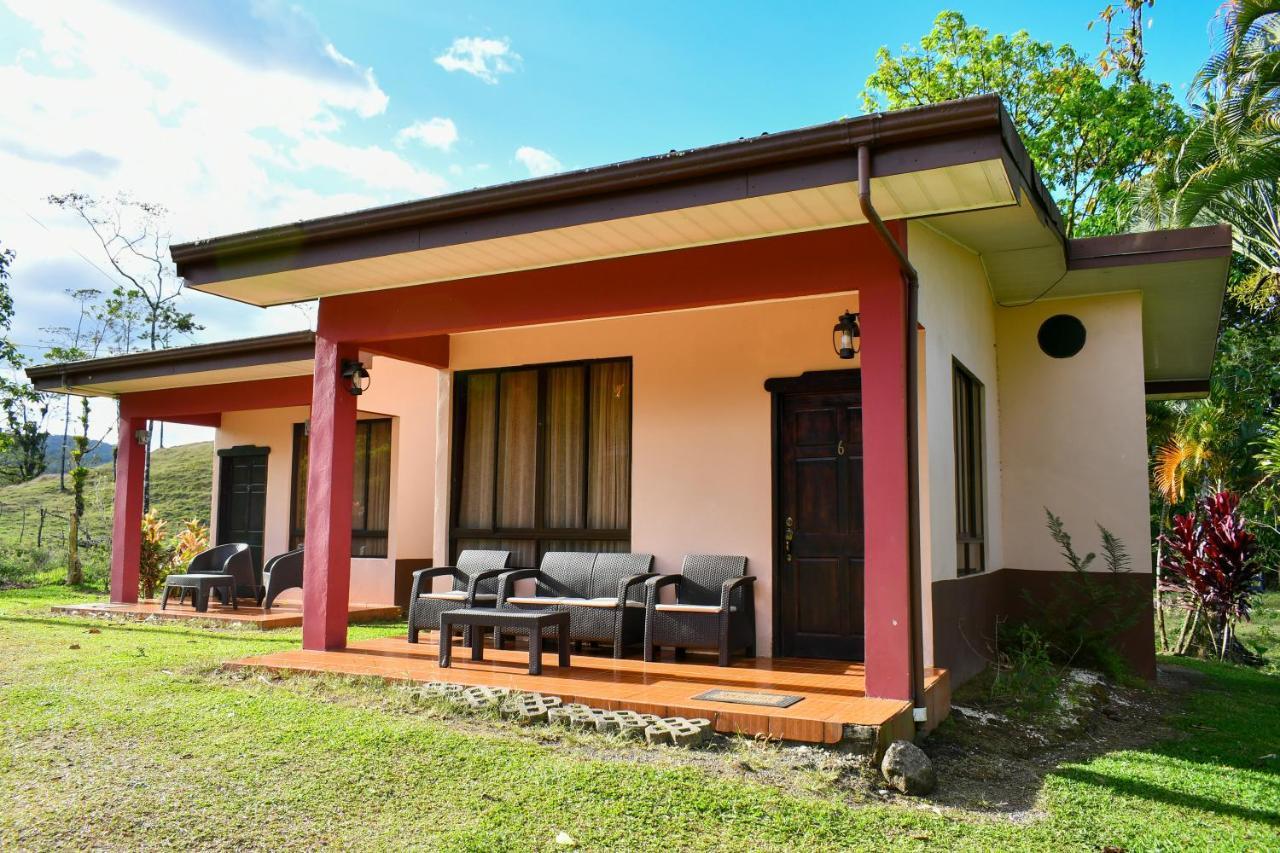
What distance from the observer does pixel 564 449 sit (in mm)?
8188

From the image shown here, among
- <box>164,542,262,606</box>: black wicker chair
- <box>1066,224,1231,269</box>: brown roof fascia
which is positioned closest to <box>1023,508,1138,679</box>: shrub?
<box>1066,224,1231,269</box>: brown roof fascia

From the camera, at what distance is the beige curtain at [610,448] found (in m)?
7.84

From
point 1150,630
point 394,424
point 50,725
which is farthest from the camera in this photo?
point 394,424

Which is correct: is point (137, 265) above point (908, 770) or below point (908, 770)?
above

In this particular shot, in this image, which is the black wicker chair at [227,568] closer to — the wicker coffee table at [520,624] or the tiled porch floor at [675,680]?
the tiled porch floor at [675,680]

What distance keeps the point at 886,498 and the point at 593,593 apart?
3.13 metres

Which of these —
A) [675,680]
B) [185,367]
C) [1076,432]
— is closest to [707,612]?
[675,680]

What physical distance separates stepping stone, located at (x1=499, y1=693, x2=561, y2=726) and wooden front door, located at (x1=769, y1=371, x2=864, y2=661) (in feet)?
7.80

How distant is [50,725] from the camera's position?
196 inches

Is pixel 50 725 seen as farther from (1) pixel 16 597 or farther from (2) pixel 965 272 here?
(1) pixel 16 597

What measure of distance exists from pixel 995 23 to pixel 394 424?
17.2 meters

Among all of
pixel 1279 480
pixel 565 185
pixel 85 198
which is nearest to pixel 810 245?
pixel 565 185

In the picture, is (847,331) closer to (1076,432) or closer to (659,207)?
(659,207)

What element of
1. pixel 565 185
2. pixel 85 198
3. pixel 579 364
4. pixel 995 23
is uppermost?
pixel 995 23
